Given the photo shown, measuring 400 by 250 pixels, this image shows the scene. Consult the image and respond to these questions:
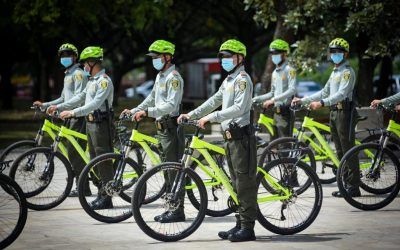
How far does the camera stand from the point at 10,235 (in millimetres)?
8633

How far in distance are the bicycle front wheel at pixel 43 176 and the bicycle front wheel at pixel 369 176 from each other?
10.9ft

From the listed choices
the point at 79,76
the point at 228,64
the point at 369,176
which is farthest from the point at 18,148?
the point at 369,176

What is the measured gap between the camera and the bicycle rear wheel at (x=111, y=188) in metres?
10.1

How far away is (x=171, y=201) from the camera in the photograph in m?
9.07

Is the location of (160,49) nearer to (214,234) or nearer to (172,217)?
(172,217)

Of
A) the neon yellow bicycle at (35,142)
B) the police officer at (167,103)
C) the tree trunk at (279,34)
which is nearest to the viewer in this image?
the police officer at (167,103)

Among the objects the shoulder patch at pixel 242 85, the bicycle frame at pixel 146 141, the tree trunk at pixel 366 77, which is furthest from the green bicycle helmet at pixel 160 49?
the tree trunk at pixel 366 77

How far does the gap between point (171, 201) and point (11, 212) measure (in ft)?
4.94

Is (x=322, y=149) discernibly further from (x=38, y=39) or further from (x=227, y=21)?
(x=38, y=39)

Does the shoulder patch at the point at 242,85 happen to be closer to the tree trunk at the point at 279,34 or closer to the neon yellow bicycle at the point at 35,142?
the neon yellow bicycle at the point at 35,142

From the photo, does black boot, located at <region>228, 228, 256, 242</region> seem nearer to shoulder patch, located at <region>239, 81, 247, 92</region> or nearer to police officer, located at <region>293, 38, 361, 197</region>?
shoulder patch, located at <region>239, 81, 247, 92</region>

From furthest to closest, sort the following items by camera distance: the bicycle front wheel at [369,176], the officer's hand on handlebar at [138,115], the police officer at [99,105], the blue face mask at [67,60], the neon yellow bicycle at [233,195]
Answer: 1. the blue face mask at [67,60]
2. the police officer at [99,105]
3. the bicycle front wheel at [369,176]
4. the officer's hand on handlebar at [138,115]
5. the neon yellow bicycle at [233,195]

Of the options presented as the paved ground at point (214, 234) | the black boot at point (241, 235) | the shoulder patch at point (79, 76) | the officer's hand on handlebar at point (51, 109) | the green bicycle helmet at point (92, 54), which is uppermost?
the green bicycle helmet at point (92, 54)

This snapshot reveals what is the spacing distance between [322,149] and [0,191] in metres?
5.27
